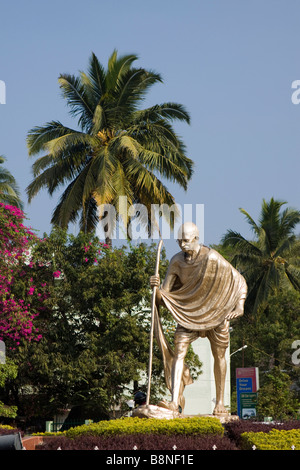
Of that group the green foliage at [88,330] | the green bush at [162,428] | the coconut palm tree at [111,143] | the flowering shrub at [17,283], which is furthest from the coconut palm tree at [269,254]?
the green bush at [162,428]

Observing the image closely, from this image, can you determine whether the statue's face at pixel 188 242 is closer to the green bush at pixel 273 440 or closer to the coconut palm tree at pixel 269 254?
the green bush at pixel 273 440

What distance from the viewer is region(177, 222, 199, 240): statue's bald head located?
10.1m

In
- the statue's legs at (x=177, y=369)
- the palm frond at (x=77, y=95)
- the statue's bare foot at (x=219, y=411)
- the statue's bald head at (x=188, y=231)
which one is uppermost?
the palm frond at (x=77, y=95)

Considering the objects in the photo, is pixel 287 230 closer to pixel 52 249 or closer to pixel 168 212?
pixel 168 212

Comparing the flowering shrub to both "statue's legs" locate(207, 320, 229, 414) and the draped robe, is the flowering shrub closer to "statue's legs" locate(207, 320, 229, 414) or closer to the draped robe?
the draped robe

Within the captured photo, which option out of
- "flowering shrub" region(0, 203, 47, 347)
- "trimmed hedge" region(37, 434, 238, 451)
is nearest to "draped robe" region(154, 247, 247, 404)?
"trimmed hedge" region(37, 434, 238, 451)

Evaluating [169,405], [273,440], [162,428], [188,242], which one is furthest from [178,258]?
[273,440]

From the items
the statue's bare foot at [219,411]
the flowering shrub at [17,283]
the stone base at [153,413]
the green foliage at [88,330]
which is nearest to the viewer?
the stone base at [153,413]

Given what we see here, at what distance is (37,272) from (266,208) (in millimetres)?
13590

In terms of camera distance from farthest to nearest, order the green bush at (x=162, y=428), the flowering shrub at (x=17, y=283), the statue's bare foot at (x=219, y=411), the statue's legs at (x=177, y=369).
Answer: the flowering shrub at (x=17, y=283)
the statue's bare foot at (x=219, y=411)
the statue's legs at (x=177, y=369)
the green bush at (x=162, y=428)

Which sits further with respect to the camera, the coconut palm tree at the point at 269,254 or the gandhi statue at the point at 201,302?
the coconut palm tree at the point at 269,254

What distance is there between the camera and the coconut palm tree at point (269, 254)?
28.4 meters

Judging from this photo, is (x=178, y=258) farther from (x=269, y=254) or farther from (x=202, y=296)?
(x=269, y=254)

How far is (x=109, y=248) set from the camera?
62.9 ft
